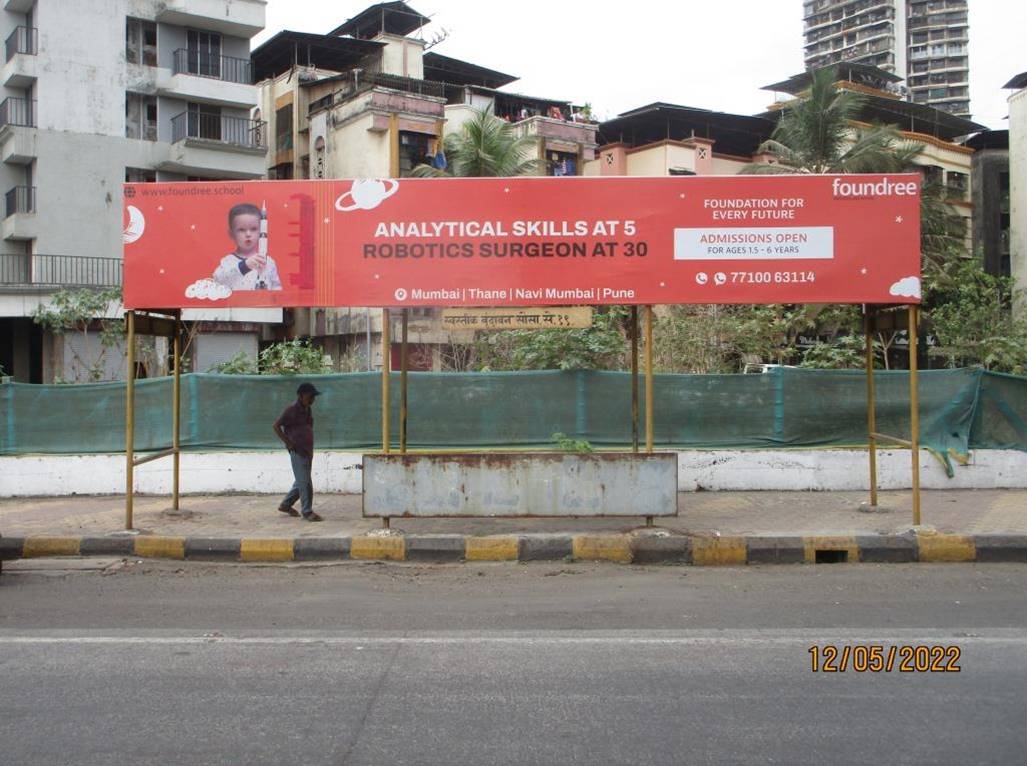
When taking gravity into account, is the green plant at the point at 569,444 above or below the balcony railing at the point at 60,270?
below

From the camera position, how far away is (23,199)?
30250 mm

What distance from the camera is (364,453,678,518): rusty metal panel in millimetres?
9273

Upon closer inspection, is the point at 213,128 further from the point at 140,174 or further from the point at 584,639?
the point at 584,639

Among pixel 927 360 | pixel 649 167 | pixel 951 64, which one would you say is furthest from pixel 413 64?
pixel 951 64

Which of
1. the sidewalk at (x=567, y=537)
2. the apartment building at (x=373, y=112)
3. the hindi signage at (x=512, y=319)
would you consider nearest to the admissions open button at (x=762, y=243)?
the hindi signage at (x=512, y=319)

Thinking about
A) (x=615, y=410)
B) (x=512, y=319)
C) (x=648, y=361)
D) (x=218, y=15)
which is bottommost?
(x=615, y=410)

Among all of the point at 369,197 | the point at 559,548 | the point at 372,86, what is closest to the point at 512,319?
the point at 369,197

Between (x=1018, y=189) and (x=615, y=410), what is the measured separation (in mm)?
41357

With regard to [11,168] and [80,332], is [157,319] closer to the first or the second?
[80,332]

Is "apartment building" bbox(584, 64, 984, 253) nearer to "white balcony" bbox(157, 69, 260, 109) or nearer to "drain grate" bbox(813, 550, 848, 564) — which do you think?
"white balcony" bbox(157, 69, 260, 109)

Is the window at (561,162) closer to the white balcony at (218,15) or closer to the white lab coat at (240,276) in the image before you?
the white balcony at (218,15)

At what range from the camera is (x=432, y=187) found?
29.9ft

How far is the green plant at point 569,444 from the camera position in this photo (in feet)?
36.0

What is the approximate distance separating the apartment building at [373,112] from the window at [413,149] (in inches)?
1.4
